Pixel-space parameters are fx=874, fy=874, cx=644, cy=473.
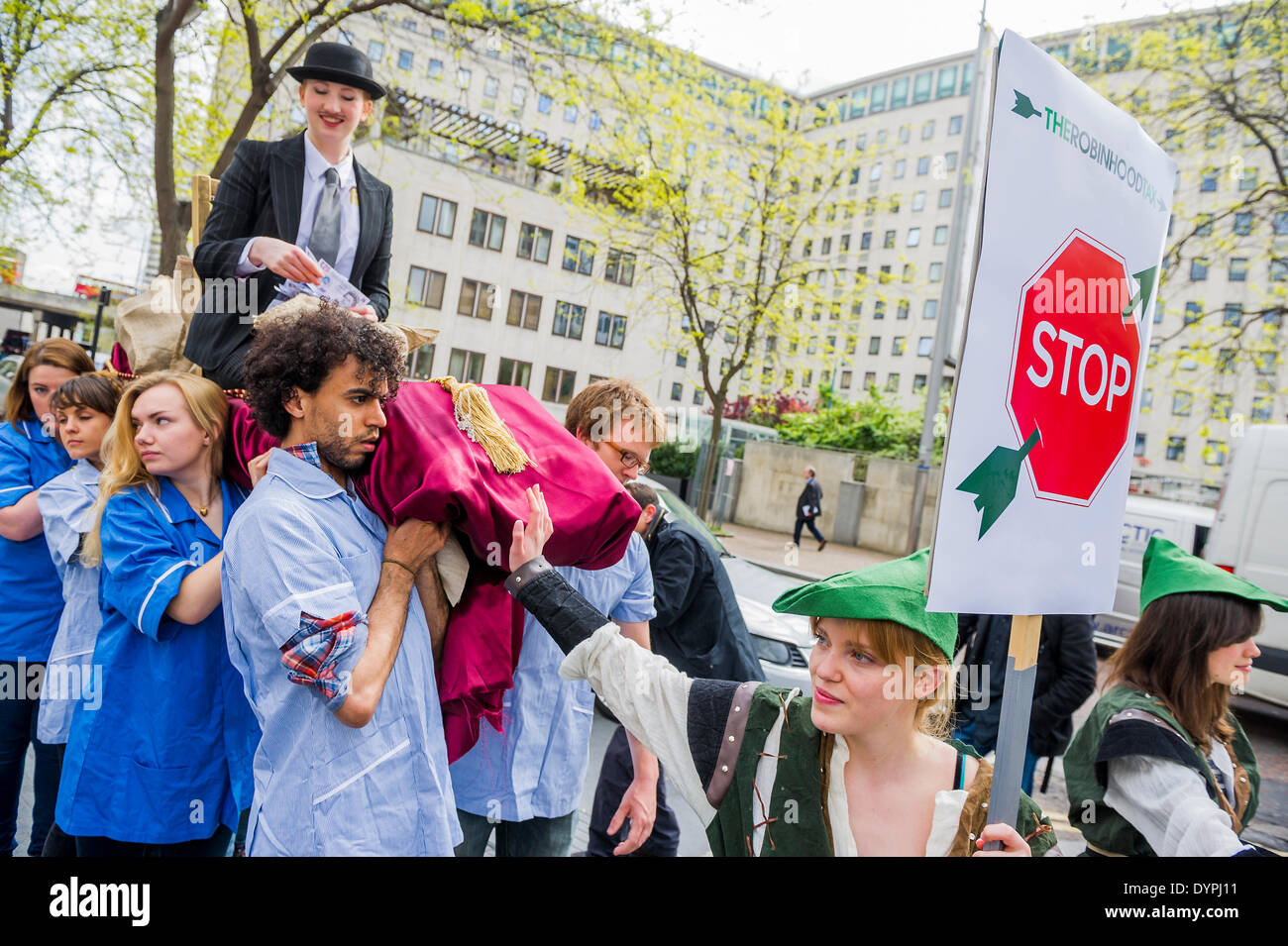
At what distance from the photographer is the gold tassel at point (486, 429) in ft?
6.26

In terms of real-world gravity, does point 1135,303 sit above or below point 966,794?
above

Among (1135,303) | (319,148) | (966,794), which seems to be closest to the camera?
(966,794)

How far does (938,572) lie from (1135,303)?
86 centimetres

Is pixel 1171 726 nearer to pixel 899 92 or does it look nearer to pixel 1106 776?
pixel 1106 776

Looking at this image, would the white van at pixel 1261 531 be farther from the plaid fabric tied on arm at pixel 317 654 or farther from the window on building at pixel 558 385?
the window on building at pixel 558 385

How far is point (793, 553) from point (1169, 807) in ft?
50.1

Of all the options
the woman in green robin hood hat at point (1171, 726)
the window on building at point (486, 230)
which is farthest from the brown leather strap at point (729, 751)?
the window on building at point (486, 230)

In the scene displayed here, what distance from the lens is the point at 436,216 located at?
3325cm

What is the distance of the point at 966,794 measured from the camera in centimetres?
168

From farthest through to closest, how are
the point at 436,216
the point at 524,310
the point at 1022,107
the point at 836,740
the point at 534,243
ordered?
the point at 524,310
the point at 534,243
the point at 436,216
the point at 836,740
the point at 1022,107

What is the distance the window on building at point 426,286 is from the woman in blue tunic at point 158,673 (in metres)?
32.4

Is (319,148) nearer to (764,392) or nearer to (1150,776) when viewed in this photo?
(1150,776)

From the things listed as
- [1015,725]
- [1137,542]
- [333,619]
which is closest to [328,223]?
[333,619]
